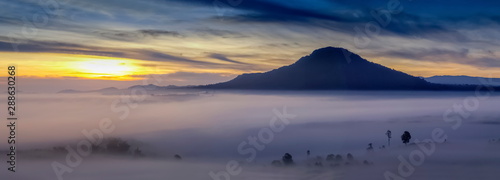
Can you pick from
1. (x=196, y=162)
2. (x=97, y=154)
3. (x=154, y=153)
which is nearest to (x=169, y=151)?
(x=154, y=153)

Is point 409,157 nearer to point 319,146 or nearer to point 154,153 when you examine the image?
point 319,146

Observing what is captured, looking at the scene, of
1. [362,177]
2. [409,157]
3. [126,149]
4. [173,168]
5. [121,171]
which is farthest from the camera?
[126,149]

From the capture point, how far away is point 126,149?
132625 millimetres

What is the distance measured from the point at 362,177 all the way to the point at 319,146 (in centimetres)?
8868

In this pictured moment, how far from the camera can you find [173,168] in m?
112

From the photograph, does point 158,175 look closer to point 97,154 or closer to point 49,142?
point 97,154

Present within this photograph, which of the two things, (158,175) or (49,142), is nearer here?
(158,175)

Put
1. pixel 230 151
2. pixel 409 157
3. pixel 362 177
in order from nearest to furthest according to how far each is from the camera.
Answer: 1. pixel 362 177
2. pixel 409 157
3. pixel 230 151

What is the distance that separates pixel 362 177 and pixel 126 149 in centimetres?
7964

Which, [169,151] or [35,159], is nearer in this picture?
[35,159]

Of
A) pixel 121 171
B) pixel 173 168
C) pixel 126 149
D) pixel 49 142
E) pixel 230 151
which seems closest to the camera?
pixel 121 171

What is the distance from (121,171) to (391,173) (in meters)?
55.8

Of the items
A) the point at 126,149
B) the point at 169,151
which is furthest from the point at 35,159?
the point at 169,151

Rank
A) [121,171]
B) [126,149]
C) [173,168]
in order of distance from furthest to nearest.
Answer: [126,149] < [173,168] < [121,171]
